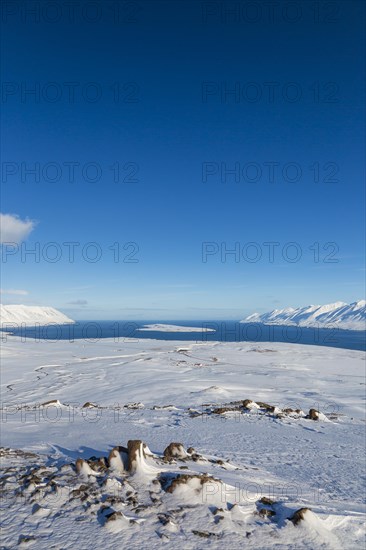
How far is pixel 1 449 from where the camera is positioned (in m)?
7.53

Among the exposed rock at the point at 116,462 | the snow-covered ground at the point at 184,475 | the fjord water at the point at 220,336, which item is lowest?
the fjord water at the point at 220,336

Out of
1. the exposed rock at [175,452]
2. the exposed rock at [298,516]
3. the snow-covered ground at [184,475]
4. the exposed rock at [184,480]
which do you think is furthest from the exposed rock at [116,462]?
the exposed rock at [298,516]

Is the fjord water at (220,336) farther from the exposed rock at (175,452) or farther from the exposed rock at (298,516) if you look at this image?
the exposed rock at (298,516)

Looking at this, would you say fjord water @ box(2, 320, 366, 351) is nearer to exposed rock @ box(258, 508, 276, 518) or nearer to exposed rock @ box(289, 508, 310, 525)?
exposed rock @ box(258, 508, 276, 518)

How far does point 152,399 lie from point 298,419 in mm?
7569

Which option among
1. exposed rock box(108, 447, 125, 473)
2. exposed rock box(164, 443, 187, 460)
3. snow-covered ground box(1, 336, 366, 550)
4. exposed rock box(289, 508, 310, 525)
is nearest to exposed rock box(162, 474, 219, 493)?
snow-covered ground box(1, 336, 366, 550)

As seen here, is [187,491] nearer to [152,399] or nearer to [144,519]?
[144,519]

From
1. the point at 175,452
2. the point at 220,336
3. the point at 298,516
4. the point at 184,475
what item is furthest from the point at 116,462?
the point at 220,336

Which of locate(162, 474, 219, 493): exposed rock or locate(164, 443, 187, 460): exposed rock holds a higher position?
locate(162, 474, 219, 493): exposed rock

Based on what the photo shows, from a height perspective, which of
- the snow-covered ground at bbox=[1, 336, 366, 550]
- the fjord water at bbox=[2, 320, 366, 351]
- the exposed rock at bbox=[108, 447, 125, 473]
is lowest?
the fjord water at bbox=[2, 320, 366, 351]

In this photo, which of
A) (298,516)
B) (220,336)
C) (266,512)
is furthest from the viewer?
(220,336)

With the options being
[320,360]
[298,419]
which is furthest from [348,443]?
[320,360]

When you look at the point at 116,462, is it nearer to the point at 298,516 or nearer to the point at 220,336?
the point at 298,516

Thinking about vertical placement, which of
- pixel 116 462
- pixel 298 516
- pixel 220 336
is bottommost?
pixel 220 336
